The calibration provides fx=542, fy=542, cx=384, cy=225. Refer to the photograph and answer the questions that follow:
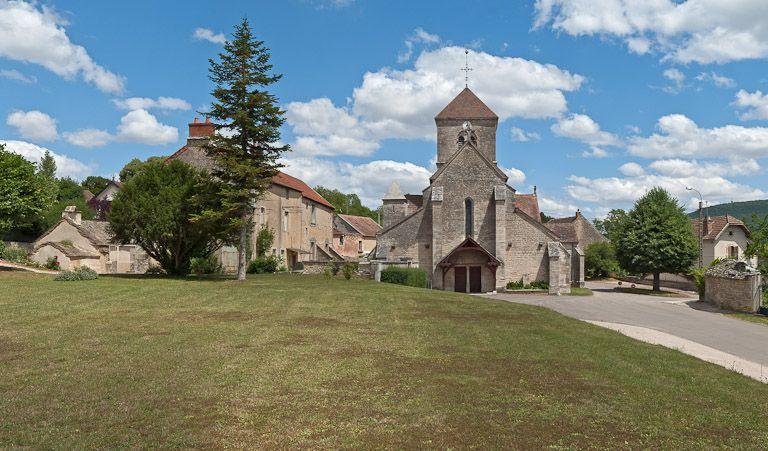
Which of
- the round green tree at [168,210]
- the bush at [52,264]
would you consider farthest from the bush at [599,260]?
the bush at [52,264]

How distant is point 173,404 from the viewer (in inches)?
328

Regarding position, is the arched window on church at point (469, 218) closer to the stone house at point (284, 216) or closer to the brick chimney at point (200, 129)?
the stone house at point (284, 216)

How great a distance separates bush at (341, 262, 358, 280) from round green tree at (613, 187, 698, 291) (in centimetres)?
2443

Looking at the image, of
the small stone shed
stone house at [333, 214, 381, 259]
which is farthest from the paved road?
stone house at [333, 214, 381, 259]

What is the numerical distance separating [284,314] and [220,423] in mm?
11293

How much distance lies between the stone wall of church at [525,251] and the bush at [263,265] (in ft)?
62.3

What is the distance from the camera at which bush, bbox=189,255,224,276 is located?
3991 centimetres

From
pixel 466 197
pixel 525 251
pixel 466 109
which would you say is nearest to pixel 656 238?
pixel 525 251

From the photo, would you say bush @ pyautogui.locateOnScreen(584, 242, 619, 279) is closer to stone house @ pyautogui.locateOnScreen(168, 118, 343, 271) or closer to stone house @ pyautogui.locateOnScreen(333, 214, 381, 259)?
stone house @ pyautogui.locateOnScreen(333, 214, 381, 259)

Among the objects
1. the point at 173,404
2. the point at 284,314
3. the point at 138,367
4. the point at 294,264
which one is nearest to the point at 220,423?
the point at 173,404

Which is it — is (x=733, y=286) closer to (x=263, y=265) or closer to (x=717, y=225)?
(x=263, y=265)

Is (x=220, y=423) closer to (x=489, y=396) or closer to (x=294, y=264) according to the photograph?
(x=489, y=396)

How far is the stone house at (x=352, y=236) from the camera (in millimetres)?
73062

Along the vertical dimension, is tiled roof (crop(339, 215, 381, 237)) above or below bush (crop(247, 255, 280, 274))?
above
